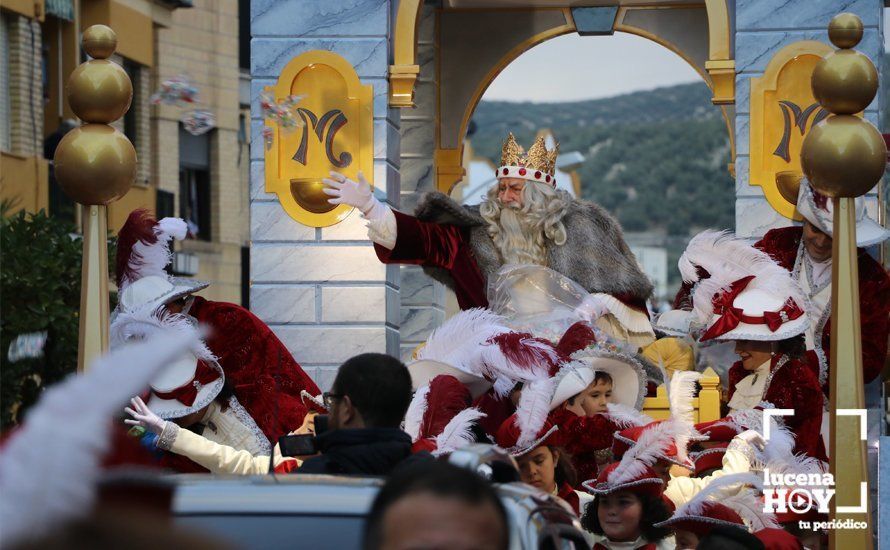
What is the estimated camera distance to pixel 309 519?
324cm

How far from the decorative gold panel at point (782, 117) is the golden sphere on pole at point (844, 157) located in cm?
219

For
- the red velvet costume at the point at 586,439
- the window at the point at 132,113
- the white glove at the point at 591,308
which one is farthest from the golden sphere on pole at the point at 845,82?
the window at the point at 132,113

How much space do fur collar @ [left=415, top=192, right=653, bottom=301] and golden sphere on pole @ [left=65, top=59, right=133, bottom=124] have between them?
2302mm

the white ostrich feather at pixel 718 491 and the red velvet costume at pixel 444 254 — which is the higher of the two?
the red velvet costume at pixel 444 254

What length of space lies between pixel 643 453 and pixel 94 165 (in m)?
2.62

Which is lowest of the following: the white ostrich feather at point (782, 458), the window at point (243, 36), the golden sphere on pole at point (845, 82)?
the white ostrich feather at point (782, 458)

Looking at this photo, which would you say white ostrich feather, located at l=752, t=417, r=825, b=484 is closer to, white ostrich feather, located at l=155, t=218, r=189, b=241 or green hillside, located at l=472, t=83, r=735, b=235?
white ostrich feather, located at l=155, t=218, r=189, b=241

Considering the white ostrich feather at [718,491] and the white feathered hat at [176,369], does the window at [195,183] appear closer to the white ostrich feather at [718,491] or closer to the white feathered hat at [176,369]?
the white feathered hat at [176,369]

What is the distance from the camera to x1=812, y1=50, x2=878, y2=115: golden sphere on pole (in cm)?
719

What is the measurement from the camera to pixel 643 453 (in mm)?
6668

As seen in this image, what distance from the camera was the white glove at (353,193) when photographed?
8867 millimetres

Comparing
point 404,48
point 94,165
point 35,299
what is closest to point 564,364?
point 94,165

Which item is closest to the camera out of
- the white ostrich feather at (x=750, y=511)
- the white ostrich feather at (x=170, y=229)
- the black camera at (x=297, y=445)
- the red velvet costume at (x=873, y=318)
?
the black camera at (x=297, y=445)

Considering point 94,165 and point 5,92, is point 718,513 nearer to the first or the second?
point 94,165
